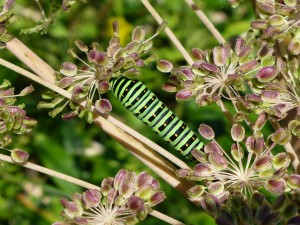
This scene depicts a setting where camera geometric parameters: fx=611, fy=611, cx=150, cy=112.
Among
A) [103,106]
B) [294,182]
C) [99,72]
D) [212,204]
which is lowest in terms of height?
[294,182]

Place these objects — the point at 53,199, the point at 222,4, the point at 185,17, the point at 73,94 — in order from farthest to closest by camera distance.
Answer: the point at 185,17
the point at 53,199
the point at 222,4
the point at 73,94

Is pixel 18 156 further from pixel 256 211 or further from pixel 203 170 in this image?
pixel 256 211

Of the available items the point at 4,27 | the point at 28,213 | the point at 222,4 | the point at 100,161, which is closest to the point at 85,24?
the point at 100,161

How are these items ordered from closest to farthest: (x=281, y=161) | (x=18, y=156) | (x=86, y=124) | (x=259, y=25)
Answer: (x=281, y=161), (x=18, y=156), (x=259, y=25), (x=86, y=124)

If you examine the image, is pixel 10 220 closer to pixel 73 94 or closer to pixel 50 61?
pixel 50 61

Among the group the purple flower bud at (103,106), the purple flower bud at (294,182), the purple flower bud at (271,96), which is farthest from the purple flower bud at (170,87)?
the purple flower bud at (294,182)

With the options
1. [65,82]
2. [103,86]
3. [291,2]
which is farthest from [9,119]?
[291,2]

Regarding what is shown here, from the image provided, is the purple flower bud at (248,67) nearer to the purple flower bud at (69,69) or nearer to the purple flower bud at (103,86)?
the purple flower bud at (103,86)
